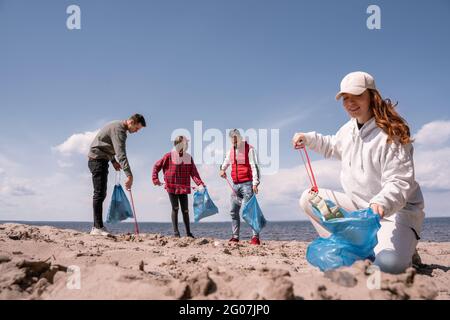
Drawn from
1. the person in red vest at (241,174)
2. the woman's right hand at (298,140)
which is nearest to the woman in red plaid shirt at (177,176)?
the person in red vest at (241,174)

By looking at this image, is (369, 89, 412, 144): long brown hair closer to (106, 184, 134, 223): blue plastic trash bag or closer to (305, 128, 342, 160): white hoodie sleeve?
(305, 128, 342, 160): white hoodie sleeve

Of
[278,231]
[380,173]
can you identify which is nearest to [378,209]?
[380,173]

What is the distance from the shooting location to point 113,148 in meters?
5.50

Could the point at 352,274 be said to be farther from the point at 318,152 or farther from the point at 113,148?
the point at 113,148

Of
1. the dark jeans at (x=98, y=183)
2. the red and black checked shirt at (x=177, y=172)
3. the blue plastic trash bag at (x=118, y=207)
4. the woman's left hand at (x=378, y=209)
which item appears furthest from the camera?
the red and black checked shirt at (x=177, y=172)

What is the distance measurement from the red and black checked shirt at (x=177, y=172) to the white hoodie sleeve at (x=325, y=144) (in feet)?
11.0

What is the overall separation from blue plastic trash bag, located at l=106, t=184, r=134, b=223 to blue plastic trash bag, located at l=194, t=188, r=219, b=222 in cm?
124

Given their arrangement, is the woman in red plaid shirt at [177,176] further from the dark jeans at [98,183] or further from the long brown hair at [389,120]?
the long brown hair at [389,120]

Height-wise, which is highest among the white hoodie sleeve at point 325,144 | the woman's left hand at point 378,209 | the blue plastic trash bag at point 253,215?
the white hoodie sleeve at point 325,144

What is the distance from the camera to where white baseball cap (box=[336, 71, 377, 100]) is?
8.95 feet

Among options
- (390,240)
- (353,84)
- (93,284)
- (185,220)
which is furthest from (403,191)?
(185,220)

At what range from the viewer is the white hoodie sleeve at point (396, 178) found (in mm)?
2475

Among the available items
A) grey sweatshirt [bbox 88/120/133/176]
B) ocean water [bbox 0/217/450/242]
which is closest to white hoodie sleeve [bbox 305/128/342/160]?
grey sweatshirt [bbox 88/120/133/176]

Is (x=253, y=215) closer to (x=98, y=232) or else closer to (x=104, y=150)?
(x=98, y=232)
